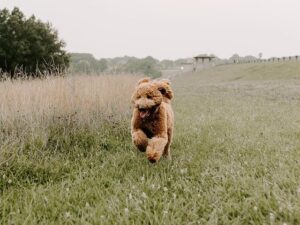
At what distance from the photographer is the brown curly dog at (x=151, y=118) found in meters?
5.04

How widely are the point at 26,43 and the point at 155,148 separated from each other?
3823 centimetres

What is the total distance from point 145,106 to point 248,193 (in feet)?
5.65

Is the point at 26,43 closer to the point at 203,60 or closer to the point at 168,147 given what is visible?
the point at 168,147

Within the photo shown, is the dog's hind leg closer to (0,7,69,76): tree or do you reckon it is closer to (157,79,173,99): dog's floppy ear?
(157,79,173,99): dog's floppy ear

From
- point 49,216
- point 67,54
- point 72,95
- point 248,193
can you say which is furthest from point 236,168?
point 67,54

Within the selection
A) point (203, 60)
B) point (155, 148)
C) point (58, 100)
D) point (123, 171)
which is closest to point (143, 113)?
point (155, 148)

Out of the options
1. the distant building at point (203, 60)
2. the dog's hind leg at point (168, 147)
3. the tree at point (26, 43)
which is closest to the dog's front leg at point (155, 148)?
the dog's hind leg at point (168, 147)

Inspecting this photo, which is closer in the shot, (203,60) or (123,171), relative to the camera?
(123,171)

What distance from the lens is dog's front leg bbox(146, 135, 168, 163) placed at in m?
4.91

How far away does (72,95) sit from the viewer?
8.16 meters

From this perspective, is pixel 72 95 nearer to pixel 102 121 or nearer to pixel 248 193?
pixel 102 121

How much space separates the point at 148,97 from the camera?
5.20m

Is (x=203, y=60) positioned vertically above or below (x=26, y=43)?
below

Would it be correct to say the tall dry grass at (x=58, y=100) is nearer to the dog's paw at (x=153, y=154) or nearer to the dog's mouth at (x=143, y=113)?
the dog's mouth at (x=143, y=113)
